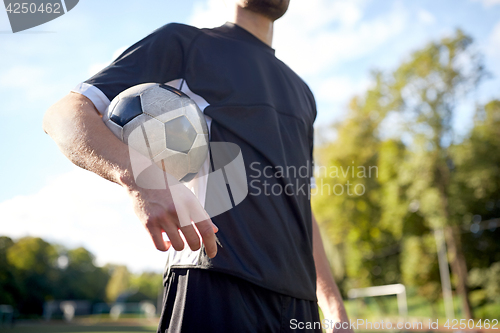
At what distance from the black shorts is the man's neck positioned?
113cm

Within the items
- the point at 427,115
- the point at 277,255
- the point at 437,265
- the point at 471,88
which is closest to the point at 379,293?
the point at 437,265

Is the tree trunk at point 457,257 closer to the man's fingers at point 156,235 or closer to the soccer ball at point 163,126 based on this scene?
the soccer ball at point 163,126

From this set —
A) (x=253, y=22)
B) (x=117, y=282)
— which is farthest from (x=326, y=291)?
(x=117, y=282)

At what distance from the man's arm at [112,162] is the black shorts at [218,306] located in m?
0.31

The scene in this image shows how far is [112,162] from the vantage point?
0.94 metres

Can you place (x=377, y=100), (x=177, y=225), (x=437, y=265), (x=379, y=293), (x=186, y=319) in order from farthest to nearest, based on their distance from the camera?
(x=379, y=293)
(x=437, y=265)
(x=377, y=100)
(x=186, y=319)
(x=177, y=225)

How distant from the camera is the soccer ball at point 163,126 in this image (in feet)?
3.99

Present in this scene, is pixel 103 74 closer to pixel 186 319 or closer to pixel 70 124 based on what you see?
pixel 70 124

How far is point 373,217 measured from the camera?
27875mm

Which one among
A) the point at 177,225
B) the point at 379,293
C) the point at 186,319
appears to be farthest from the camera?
the point at 379,293

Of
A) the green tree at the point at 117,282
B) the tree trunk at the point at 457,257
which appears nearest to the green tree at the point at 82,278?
the green tree at the point at 117,282

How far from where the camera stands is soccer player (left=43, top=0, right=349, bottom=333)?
1.13 metres

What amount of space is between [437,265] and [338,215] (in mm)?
7125

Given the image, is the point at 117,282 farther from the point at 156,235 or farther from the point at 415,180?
the point at 156,235
